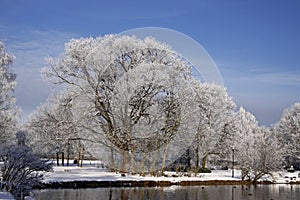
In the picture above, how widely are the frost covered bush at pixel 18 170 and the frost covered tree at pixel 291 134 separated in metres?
38.5

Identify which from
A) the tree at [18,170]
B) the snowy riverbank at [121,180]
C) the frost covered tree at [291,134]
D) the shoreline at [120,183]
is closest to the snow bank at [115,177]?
the snowy riverbank at [121,180]

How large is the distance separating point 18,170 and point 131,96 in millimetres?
14636

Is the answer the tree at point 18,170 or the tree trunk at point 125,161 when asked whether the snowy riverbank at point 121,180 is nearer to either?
the tree trunk at point 125,161

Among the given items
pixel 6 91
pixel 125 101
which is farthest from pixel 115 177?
pixel 6 91

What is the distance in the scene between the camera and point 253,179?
37.2 meters

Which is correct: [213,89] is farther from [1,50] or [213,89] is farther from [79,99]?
[1,50]

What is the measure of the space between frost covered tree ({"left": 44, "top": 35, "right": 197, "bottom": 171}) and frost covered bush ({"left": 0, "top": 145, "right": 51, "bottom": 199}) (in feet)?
44.9

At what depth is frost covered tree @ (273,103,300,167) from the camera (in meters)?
51.1

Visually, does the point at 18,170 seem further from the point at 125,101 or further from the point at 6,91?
the point at 125,101

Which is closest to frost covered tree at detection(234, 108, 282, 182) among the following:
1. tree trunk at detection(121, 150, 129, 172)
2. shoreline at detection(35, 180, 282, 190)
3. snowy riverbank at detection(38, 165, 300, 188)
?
snowy riverbank at detection(38, 165, 300, 188)

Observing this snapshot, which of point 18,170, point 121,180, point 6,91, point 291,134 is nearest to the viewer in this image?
point 18,170

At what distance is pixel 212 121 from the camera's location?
135 ft

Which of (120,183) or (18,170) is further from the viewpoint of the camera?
(120,183)

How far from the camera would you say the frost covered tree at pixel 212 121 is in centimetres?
3928
